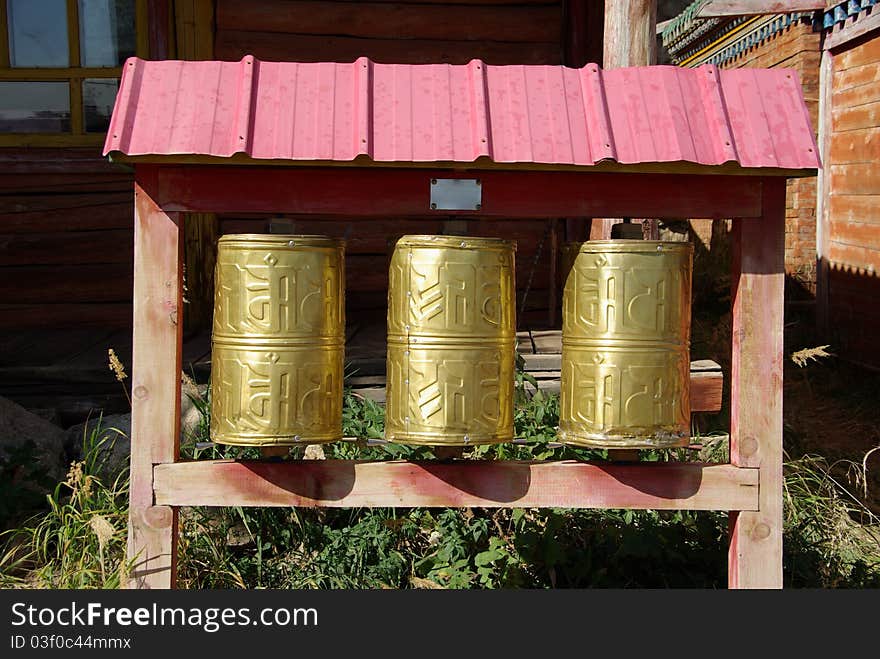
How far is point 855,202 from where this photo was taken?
8078 millimetres

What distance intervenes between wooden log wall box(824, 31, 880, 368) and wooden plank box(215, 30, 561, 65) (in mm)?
2642

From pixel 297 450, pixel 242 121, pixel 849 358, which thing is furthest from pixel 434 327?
pixel 849 358

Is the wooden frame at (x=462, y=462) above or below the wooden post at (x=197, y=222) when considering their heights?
below

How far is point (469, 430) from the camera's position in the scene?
9.51 feet

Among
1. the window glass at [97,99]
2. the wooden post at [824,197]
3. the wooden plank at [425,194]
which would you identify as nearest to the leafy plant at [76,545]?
the wooden plank at [425,194]

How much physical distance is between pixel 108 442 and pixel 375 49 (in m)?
3.37

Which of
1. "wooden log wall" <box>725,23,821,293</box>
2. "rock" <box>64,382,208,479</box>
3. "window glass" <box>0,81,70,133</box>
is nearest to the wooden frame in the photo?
"rock" <box>64,382,208,479</box>

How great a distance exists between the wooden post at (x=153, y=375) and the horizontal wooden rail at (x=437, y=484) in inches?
2.3

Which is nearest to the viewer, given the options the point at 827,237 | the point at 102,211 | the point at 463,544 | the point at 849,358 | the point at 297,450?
the point at 463,544

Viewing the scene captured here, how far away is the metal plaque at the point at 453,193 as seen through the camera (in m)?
2.96

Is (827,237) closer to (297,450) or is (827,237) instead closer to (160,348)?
(297,450)

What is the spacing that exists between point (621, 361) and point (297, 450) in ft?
6.24

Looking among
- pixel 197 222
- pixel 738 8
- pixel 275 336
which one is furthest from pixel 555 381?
pixel 738 8

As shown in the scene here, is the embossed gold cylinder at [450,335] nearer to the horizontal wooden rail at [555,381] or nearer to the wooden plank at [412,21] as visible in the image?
the horizontal wooden rail at [555,381]
